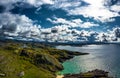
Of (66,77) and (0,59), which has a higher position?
(0,59)

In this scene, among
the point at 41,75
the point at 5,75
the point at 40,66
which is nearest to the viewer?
the point at 5,75

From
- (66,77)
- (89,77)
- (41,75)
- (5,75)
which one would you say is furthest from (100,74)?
(5,75)

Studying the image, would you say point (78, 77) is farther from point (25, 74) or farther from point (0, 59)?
point (0, 59)

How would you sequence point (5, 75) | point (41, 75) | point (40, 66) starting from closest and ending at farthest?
point (5, 75), point (41, 75), point (40, 66)

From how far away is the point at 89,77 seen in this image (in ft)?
513

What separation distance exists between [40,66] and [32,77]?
40612mm

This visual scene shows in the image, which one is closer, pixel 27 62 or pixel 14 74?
pixel 14 74

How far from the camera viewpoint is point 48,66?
641 feet

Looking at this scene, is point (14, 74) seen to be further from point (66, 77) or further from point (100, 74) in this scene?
point (100, 74)

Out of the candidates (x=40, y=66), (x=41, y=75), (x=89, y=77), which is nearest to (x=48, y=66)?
(x=40, y=66)

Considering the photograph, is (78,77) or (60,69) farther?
(60,69)

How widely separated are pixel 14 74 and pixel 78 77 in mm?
42460

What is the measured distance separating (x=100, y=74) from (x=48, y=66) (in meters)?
50.5

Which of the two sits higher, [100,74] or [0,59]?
[0,59]
